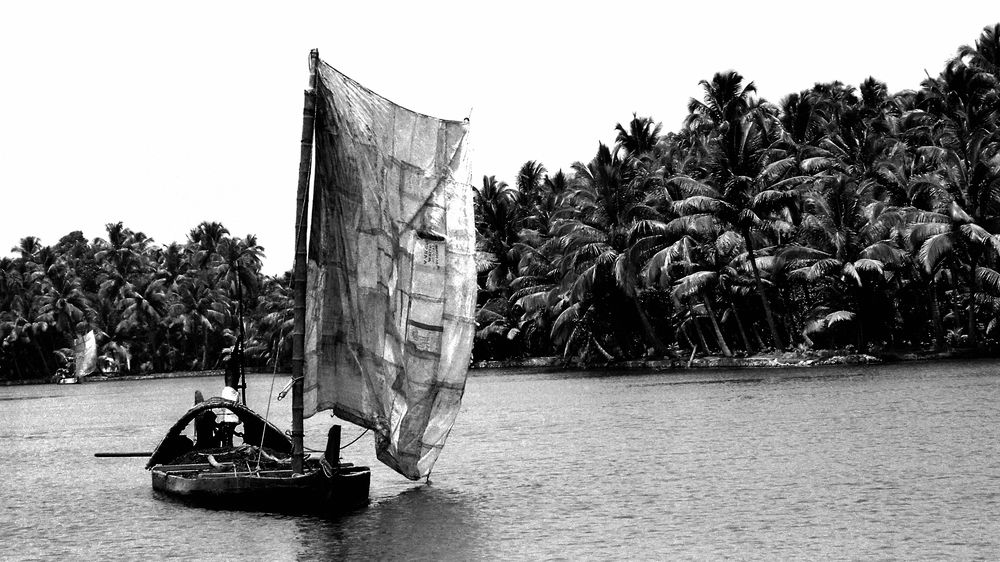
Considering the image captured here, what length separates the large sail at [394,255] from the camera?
79.5ft

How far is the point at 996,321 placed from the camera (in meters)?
64.7

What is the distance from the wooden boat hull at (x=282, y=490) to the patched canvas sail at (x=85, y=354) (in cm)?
9034

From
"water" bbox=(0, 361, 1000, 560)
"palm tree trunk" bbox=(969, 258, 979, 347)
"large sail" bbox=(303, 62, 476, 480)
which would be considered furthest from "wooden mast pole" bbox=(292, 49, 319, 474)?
"palm tree trunk" bbox=(969, 258, 979, 347)

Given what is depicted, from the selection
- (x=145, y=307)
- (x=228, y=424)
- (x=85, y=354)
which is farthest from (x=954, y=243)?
(x=145, y=307)

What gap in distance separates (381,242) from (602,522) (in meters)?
7.55

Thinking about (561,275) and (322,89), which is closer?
(322,89)

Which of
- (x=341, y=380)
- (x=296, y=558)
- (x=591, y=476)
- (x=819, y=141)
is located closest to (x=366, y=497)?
(x=341, y=380)

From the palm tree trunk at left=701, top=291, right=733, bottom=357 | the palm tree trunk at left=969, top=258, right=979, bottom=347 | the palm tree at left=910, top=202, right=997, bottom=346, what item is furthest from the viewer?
the palm tree trunk at left=701, top=291, right=733, bottom=357

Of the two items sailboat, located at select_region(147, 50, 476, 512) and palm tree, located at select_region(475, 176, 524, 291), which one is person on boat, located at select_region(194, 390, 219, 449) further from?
palm tree, located at select_region(475, 176, 524, 291)

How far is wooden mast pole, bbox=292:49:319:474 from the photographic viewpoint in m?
24.1

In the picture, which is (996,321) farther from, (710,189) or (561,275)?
(561,275)

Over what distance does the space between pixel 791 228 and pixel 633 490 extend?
146 ft

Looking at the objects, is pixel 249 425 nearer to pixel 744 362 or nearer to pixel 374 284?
pixel 374 284

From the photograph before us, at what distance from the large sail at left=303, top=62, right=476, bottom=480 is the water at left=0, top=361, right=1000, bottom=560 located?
8.63 ft
